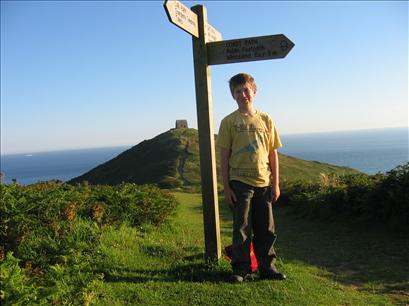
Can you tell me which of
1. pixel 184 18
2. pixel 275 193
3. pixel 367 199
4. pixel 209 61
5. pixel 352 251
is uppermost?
pixel 184 18

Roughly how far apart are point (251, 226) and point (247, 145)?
956 millimetres

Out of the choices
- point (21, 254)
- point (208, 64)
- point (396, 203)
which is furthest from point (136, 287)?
point (396, 203)

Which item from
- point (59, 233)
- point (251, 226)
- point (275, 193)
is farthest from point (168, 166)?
point (275, 193)

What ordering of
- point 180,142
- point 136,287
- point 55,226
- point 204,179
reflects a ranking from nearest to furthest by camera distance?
point 136,287
point 204,179
point 55,226
point 180,142

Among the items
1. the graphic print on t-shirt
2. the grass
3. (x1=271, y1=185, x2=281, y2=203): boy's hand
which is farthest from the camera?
(x1=271, y1=185, x2=281, y2=203): boy's hand

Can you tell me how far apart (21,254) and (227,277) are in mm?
2331

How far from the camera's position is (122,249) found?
589cm

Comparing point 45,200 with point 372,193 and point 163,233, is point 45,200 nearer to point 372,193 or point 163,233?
point 163,233

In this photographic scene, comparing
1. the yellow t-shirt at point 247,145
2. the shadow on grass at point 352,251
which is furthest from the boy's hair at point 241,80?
the shadow on grass at point 352,251

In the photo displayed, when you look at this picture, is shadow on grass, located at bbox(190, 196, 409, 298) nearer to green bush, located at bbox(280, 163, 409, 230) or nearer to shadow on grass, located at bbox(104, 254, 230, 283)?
green bush, located at bbox(280, 163, 409, 230)

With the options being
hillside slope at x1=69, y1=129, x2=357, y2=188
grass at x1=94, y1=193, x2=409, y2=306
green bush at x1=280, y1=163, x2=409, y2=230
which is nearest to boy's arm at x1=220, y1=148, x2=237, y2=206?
grass at x1=94, y1=193, x2=409, y2=306

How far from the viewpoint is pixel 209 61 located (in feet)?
17.7

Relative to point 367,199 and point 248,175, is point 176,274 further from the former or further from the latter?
point 367,199

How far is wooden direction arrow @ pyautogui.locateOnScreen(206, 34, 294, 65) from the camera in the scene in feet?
17.4
